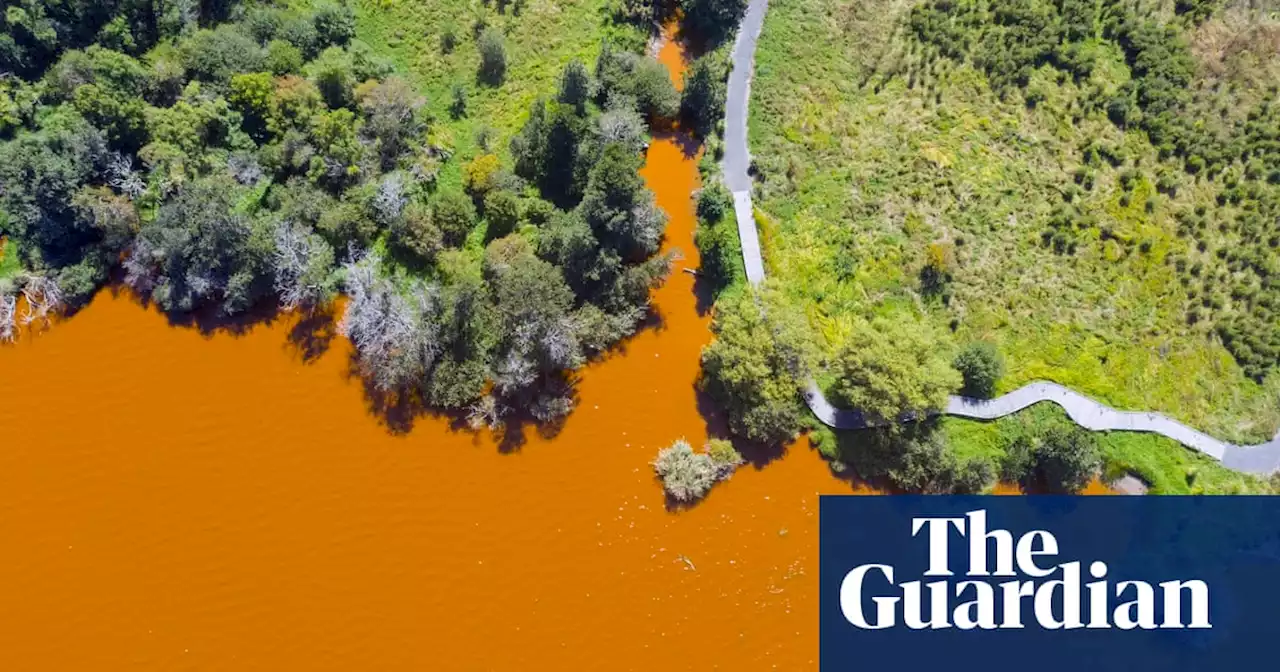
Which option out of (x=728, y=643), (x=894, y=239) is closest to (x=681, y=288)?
(x=894, y=239)

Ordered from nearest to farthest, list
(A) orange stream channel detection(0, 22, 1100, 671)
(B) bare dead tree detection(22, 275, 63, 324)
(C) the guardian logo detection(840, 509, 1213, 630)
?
(C) the guardian logo detection(840, 509, 1213, 630) → (A) orange stream channel detection(0, 22, 1100, 671) → (B) bare dead tree detection(22, 275, 63, 324)

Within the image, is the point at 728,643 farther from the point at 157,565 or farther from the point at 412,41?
the point at 412,41

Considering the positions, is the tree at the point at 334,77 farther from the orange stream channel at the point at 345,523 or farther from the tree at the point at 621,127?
the tree at the point at 621,127

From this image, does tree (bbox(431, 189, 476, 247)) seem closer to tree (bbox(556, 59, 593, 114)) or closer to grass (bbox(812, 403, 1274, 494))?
tree (bbox(556, 59, 593, 114))

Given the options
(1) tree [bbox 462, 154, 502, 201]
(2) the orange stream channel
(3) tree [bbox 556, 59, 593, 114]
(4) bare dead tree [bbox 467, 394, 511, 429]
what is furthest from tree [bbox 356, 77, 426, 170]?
(4) bare dead tree [bbox 467, 394, 511, 429]

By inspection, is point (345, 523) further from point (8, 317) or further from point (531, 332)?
point (8, 317)
